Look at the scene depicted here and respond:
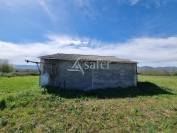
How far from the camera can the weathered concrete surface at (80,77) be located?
2083cm

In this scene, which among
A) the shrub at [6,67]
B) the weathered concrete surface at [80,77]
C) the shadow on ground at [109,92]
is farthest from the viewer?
the shrub at [6,67]

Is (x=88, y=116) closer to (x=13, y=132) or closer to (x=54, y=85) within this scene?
(x=13, y=132)

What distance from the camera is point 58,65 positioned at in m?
20.9

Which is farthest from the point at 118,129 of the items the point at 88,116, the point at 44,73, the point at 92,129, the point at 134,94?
the point at 44,73

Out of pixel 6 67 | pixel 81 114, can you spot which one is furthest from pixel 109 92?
pixel 6 67

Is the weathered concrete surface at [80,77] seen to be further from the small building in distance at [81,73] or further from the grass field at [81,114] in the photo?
the grass field at [81,114]

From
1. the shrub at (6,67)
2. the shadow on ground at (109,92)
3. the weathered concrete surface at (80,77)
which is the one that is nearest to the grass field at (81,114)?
the shadow on ground at (109,92)

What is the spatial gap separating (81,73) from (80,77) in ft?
0.99

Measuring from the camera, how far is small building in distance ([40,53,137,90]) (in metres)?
20.8

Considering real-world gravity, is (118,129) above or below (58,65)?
below

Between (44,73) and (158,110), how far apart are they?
10.2 m

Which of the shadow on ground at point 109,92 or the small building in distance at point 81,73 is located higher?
the small building in distance at point 81,73

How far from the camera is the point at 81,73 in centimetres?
2105

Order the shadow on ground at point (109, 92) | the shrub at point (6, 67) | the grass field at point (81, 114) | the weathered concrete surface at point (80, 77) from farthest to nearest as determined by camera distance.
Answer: the shrub at point (6, 67), the weathered concrete surface at point (80, 77), the shadow on ground at point (109, 92), the grass field at point (81, 114)
